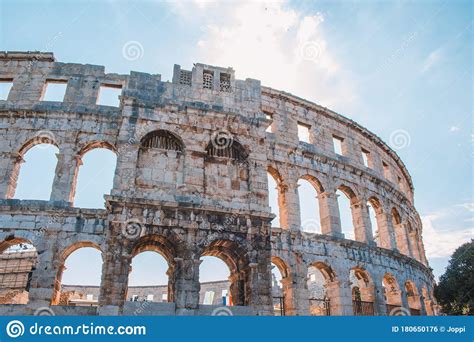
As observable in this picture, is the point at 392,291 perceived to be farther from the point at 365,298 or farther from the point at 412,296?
the point at 365,298

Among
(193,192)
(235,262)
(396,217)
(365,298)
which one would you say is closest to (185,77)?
(193,192)

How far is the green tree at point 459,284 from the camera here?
15344mm

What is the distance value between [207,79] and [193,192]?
4312mm

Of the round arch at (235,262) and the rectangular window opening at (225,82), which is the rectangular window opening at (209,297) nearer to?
the round arch at (235,262)

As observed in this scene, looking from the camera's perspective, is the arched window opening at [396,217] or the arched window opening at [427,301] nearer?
the arched window opening at [427,301]

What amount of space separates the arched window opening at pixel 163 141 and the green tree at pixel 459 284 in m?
13.2

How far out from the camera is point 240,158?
11.5m

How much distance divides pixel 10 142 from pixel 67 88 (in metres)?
3.08

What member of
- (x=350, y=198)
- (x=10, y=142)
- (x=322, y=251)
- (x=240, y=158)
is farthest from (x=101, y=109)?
(x=350, y=198)

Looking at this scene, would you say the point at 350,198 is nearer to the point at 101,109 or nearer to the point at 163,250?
the point at 163,250

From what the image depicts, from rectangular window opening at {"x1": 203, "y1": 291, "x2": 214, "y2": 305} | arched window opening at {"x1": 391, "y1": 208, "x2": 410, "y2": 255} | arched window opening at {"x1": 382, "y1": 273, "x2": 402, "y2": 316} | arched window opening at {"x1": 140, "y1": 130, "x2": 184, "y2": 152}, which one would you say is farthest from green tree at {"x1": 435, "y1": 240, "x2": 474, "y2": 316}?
rectangular window opening at {"x1": 203, "y1": 291, "x2": 214, "y2": 305}

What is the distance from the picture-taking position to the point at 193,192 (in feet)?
34.4

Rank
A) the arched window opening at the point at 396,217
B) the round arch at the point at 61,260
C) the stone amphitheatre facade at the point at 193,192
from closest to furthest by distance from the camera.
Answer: the stone amphitheatre facade at the point at 193,192 → the round arch at the point at 61,260 → the arched window opening at the point at 396,217

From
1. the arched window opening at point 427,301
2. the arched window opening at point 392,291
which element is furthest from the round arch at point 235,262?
the arched window opening at point 427,301
